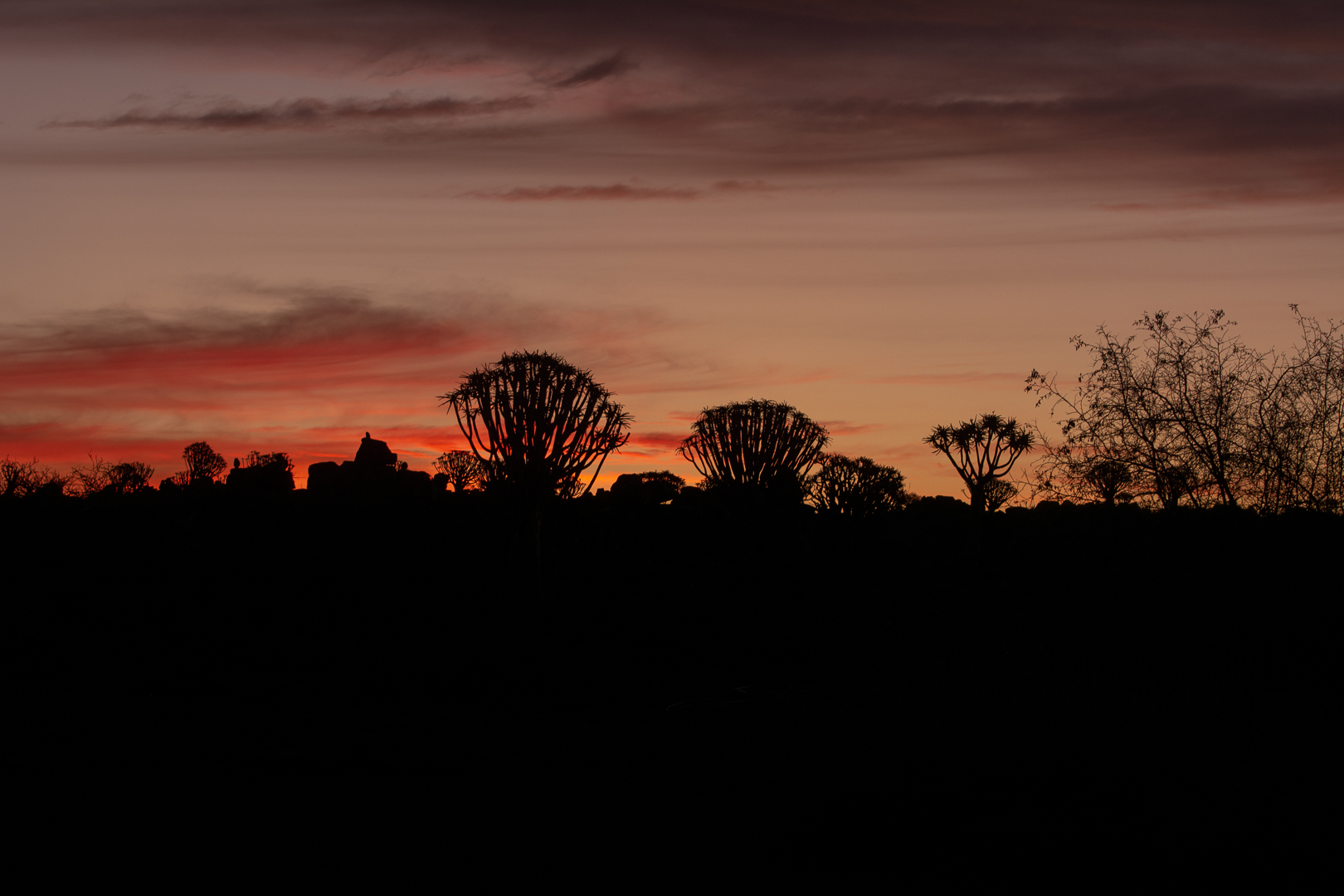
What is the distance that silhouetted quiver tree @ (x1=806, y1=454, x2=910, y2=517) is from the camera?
69.9 feet

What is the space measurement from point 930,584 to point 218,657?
1204cm

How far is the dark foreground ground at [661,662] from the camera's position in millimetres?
6930

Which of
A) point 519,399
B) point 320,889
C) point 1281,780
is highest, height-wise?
point 519,399

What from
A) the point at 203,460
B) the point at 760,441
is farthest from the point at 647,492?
the point at 203,460

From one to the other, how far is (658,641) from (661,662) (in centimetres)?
80

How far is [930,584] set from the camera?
17594 millimetres

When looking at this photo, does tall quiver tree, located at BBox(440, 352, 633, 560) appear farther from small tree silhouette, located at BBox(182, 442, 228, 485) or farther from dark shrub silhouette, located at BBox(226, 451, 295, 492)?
small tree silhouette, located at BBox(182, 442, 228, 485)

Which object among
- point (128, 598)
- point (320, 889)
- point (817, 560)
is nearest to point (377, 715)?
point (320, 889)

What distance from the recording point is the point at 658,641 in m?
14.7

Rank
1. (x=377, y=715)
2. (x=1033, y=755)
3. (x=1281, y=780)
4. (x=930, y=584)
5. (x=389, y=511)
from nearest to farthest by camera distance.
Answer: (x=1281, y=780) < (x=1033, y=755) < (x=377, y=715) < (x=930, y=584) < (x=389, y=511)

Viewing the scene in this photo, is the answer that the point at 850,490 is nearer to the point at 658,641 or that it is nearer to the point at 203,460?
the point at 658,641

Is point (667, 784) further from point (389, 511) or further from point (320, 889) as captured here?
point (389, 511)

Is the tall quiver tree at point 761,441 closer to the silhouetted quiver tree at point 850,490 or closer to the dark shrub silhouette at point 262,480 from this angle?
the silhouetted quiver tree at point 850,490

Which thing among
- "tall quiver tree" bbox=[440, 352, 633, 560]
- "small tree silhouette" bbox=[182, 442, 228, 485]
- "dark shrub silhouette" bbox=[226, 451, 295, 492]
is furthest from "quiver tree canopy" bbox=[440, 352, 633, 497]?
"small tree silhouette" bbox=[182, 442, 228, 485]
